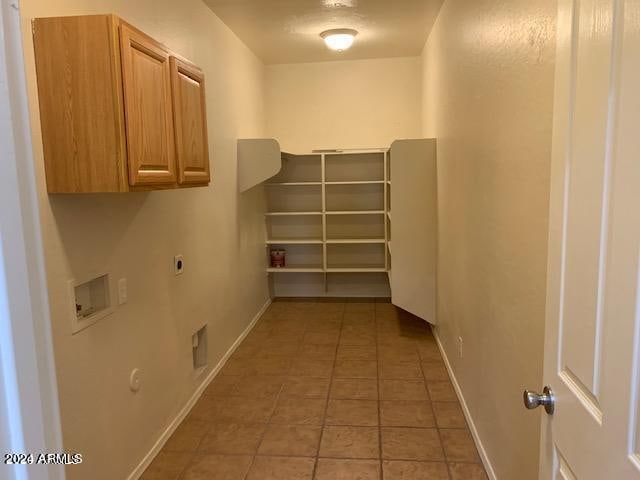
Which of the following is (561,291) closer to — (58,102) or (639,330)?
(639,330)

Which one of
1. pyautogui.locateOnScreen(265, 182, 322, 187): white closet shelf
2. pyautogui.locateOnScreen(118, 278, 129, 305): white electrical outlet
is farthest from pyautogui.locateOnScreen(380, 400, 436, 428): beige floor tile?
pyautogui.locateOnScreen(265, 182, 322, 187): white closet shelf

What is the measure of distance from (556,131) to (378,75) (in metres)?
4.35

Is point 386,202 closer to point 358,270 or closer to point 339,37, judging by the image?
point 358,270

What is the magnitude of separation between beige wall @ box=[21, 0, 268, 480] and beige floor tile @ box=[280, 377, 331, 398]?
58 cm

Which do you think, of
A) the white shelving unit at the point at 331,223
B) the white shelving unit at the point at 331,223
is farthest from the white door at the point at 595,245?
the white shelving unit at the point at 331,223

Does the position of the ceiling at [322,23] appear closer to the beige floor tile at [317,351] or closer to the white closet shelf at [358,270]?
the white closet shelf at [358,270]

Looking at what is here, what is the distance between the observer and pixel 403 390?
10.2ft

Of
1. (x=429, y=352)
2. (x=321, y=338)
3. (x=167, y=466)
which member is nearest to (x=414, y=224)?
(x=429, y=352)

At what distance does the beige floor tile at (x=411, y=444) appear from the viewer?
2381mm

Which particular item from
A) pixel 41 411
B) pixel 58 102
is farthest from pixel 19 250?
pixel 58 102

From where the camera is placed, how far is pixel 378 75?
5.07m

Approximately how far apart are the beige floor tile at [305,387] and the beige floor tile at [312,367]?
0.08 meters

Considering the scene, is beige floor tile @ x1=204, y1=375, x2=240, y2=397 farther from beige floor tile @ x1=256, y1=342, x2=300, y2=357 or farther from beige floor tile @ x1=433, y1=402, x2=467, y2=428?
beige floor tile @ x1=433, y1=402, x2=467, y2=428

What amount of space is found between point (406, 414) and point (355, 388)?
1.50 feet
